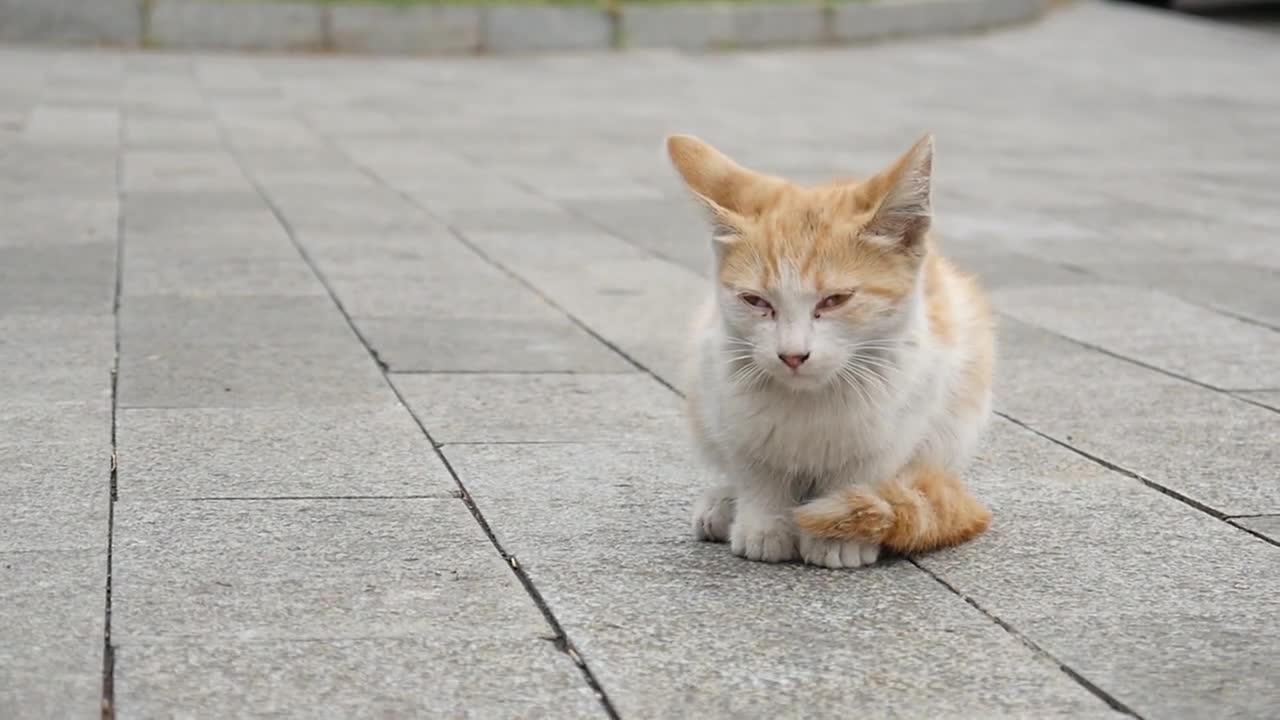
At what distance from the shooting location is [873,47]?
19.0m

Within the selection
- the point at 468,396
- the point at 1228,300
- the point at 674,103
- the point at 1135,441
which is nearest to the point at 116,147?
the point at 674,103

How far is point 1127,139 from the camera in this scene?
12703 millimetres

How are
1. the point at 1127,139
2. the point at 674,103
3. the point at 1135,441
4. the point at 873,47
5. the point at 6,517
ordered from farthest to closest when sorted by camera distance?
the point at 873,47, the point at 674,103, the point at 1127,139, the point at 1135,441, the point at 6,517

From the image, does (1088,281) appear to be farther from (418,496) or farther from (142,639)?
(142,639)

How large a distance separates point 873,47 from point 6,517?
15.9 meters

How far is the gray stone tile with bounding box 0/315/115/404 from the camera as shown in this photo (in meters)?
5.30

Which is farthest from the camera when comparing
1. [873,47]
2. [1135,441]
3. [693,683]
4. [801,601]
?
[873,47]

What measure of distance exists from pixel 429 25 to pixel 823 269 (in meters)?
14.1

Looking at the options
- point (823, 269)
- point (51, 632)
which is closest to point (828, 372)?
point (823, 269)

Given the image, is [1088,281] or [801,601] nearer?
[801,601]

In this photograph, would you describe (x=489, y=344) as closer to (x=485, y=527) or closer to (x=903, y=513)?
(x=485, y=527)

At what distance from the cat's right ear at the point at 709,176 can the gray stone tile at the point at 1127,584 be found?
3.02 feet

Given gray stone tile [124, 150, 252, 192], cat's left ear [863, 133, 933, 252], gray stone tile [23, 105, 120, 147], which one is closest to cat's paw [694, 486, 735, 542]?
cat's left ear [863, 133, 933, 252]

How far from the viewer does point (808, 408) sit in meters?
3.85
